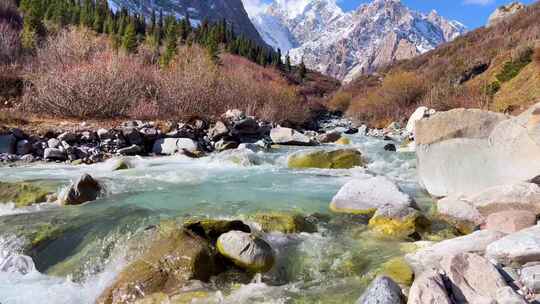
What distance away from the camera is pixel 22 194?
845cm

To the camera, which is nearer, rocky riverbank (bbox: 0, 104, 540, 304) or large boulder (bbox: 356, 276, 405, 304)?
large boulder (bbox: 356, 276, 405, 304)

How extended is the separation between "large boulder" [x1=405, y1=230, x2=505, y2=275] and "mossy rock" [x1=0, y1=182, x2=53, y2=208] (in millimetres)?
7024

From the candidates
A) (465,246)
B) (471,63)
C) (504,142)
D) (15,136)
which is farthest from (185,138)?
(471,63)

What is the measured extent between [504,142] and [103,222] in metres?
7.39

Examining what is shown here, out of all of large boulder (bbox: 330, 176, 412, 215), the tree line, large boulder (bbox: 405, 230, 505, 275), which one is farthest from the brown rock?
the tree line

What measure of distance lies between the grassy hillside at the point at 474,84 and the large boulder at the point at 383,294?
Result: 81.7ft

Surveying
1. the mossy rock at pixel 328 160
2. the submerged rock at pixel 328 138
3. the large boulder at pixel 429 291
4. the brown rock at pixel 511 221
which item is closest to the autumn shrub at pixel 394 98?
the submerged rock at pixel 328 138

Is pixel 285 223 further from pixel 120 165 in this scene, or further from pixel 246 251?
pixel 120 165

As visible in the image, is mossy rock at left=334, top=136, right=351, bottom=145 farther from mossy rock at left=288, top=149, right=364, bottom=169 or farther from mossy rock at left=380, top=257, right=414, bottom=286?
mossy rock at left=380, top=257, right=414, bottom=286

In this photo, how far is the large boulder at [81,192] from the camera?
823 cm

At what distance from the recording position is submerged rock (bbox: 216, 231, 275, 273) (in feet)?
17.4

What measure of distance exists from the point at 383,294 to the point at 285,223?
9.97 feet

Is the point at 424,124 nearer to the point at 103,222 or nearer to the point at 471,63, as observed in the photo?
the point at 103,222

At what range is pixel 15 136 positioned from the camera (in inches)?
559
